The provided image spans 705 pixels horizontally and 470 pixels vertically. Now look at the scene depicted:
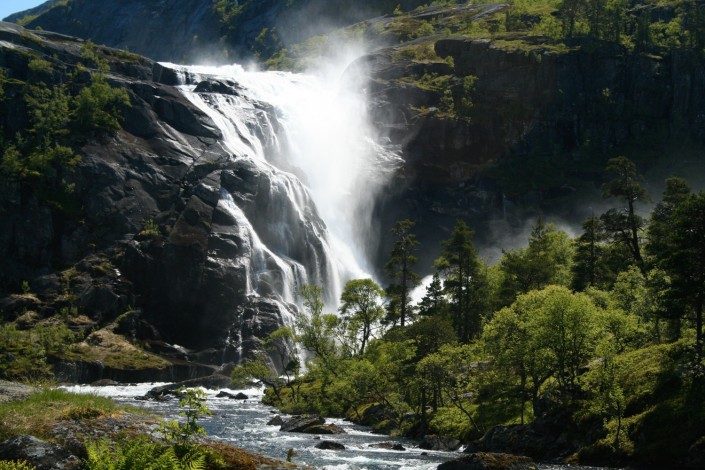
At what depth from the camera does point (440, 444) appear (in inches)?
1905

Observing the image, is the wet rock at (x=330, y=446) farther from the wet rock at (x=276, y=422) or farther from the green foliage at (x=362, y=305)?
the green foliage at (x=362, y=305)

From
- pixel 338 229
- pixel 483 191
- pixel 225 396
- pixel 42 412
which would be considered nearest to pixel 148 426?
pixel 42 412

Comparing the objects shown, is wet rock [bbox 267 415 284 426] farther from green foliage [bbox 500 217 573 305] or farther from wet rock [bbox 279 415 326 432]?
green foliage [bbox 500 217 573 305]

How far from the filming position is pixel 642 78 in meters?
161

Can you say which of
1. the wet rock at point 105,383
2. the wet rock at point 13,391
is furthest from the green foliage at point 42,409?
the wet rock at point 105,383

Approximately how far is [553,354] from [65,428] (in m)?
37.2

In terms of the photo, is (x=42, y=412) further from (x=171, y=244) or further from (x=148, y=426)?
(x=171, y=244)

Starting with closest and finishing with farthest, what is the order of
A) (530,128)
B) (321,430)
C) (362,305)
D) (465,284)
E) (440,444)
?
(440,444), (321,430), (465,284), (362,305), (530,128)

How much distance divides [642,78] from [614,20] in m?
21.5

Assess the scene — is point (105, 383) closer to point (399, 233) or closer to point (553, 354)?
point (399, 233)

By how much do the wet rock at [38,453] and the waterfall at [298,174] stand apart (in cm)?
9557

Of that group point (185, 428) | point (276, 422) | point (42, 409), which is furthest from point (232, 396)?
point (185, 428)

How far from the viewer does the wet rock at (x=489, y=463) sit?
3192 centimetres

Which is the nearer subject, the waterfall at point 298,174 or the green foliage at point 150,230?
the green foliage at point 150,230
